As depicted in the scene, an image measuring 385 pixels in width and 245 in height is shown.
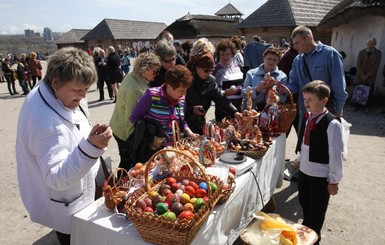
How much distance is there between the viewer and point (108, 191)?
5.80 ft

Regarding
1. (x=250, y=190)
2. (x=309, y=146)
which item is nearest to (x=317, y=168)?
(x=309, y=146)

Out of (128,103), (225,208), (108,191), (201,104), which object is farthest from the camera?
(201,104)

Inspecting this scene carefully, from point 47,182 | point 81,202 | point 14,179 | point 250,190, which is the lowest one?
point 14,179

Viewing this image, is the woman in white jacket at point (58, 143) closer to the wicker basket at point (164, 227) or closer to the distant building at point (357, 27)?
the wicker basket at point (164, 227)

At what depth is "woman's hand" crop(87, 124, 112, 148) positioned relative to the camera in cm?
144

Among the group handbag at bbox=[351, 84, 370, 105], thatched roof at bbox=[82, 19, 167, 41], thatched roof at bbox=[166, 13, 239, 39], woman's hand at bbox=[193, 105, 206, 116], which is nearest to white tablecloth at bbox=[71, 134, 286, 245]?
woman's hand at bbox=[193, 105, 206, 116]

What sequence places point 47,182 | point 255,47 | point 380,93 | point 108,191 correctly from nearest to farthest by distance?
point 47,182 → point 108,191 → point 255,47 → point 380,93

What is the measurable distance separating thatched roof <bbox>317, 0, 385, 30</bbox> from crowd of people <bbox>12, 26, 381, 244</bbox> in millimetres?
5138

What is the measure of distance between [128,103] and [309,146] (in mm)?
1911

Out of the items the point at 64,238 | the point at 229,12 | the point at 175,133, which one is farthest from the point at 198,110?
the point at 229,12

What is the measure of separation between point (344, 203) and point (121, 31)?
37.8m

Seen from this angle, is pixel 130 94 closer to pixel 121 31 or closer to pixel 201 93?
pixel 201 93

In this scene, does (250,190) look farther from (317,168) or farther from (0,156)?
(0,156)

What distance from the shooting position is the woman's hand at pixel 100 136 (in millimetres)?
1442
